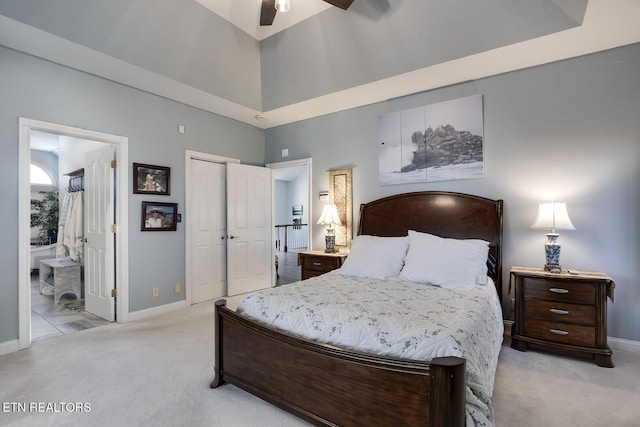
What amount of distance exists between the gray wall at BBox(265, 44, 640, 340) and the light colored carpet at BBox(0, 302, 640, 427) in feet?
2.85

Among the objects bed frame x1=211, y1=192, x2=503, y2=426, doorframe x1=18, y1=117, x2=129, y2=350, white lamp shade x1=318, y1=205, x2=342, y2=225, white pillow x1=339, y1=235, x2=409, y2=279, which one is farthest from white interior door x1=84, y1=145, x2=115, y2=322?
white pillow x1=339, y1=235, x2=409, y2=279

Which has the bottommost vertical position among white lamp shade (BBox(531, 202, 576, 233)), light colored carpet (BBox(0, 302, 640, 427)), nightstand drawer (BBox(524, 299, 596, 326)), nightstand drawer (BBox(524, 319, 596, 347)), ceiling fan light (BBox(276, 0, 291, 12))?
light colored carpet (BBox(0, 302, 640, 427))

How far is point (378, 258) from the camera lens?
306 cm

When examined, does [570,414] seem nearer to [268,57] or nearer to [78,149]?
[268,57]

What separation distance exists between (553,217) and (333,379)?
2.49 m

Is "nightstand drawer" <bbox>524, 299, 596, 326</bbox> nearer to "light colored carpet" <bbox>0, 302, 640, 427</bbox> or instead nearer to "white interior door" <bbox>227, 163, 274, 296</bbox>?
"light colored carpet" <bbox>0, 302, 640, 427</bbox>

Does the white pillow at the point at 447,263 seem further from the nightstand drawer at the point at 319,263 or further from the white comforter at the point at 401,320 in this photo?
the nightstand drawer at the point at 319,263

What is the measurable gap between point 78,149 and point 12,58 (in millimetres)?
2634

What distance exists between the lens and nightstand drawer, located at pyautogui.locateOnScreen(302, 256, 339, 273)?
394cm

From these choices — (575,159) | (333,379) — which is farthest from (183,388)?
(575,159)

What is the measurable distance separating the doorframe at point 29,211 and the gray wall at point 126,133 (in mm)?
40

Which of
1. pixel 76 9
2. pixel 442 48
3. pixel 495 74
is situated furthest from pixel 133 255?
pixel 495 74

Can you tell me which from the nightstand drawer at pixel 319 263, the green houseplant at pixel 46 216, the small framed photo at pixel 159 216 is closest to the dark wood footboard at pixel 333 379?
the nightstand drawer at pixel 319 263

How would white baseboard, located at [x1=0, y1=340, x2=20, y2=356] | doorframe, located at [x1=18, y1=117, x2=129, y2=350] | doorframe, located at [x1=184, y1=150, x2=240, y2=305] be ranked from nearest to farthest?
1. white baseboard, located at [x1=0, y1=340, x2=20, y2=356]
2. doorframe, located at [x1=18, y1=117, x2=129, y2=350]
3. doorframe, located at [x1=184, y1=150, x2=240, y2=305]
